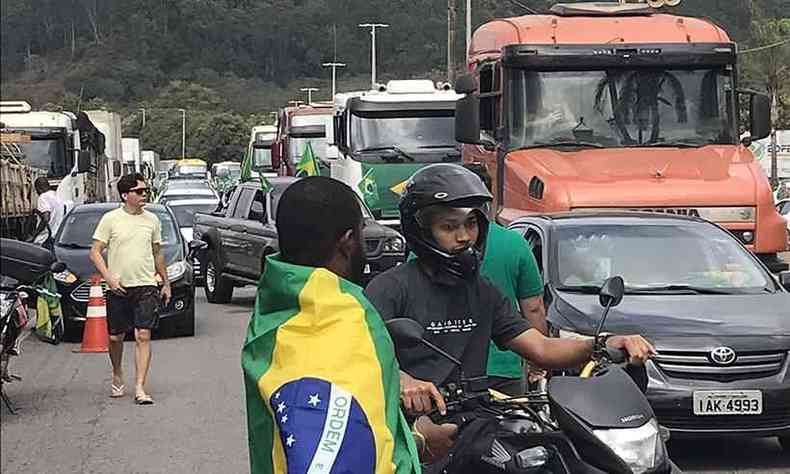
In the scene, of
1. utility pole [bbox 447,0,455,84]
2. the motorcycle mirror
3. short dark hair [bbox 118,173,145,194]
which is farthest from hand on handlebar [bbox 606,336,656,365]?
utility pole [bbox 447,0,455,84]

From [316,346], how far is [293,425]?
190 mm

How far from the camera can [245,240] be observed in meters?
19.8

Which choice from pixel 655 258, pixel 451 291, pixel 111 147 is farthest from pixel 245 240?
pixel 111 147

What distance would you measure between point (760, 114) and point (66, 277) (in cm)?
794

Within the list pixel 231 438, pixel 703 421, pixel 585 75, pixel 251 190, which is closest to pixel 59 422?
pixel 231 438

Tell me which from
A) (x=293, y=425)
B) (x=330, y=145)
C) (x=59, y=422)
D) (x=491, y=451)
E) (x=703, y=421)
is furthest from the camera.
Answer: (x=330, y=145)

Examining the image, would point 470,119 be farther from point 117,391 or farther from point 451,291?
point 451,291

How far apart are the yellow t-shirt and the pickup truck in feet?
19.8

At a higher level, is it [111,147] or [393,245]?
[393,245]

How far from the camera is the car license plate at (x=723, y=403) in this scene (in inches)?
332

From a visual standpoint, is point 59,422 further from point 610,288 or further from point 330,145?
point 330,145

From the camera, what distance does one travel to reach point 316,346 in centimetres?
322

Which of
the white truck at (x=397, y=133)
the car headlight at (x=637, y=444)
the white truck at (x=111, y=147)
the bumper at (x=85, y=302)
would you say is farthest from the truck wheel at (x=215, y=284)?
the car headlight at (x=637, y=444)

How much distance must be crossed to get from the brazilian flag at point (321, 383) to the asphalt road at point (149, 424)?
3.50 metres
